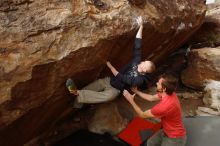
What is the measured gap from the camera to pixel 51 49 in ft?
17.6

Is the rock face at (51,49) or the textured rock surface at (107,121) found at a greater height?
the rock face at (51,49)

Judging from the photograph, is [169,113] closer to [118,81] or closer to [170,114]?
[170,114]

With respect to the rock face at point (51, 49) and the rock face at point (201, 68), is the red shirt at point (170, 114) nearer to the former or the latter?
the rock face at point (51, 49)

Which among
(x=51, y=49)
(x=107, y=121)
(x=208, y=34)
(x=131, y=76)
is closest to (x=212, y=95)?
(x=208, y=34)

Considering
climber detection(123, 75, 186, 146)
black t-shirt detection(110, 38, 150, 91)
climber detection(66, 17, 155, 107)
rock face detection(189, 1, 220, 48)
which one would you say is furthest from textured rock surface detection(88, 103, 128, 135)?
rock face detection(189, 1, 220, 48)

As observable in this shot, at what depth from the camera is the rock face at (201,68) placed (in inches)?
314

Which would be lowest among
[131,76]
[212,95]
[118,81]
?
[212,95]

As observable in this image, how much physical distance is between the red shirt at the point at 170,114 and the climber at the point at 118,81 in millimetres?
721

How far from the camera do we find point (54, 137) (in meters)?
7.00

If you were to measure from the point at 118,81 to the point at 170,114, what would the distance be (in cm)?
115

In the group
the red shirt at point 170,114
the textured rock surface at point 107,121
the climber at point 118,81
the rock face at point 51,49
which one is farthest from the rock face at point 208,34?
the red shirt at point 170,114

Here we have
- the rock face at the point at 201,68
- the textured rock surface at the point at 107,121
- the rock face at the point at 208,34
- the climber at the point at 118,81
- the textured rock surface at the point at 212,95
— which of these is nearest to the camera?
the climber at the point at 118,81

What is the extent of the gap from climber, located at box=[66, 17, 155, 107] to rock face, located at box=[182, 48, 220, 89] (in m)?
2.47

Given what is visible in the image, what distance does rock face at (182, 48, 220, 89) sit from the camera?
7980mm
